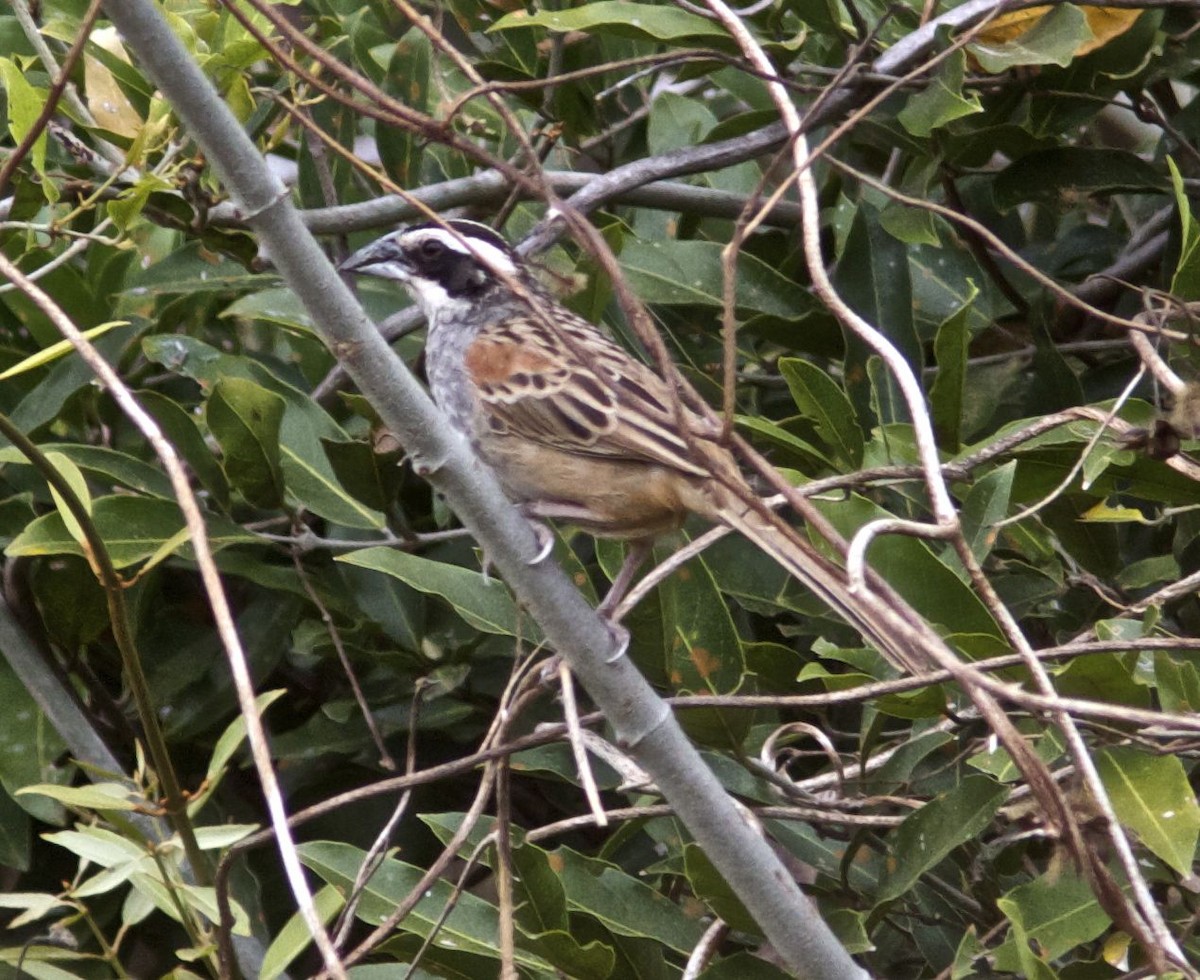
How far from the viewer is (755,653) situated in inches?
115

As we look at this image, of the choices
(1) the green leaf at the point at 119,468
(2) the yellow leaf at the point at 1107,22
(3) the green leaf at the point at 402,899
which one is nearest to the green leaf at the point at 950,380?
(2) the yellow leaf at the point at 1107,22

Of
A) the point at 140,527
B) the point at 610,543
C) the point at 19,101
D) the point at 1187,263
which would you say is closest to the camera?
the point at 19,101

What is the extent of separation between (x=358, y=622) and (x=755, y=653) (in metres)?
0.76

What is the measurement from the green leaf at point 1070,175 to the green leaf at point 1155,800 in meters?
1.41

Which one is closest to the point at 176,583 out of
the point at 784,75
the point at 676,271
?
the point at 676,271

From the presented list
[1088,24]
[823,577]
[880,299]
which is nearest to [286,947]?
[823,577]

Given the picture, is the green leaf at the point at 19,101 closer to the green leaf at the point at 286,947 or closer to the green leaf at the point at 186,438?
the green leaf at the point at 186,438

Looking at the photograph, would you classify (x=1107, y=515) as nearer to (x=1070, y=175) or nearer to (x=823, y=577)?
(x=823, y=577)

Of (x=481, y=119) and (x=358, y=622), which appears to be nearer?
(x=358, y=622)

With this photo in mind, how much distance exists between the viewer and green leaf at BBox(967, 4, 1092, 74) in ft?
9.51

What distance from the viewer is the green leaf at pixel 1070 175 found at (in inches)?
132

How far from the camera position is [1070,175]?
11.1 ft

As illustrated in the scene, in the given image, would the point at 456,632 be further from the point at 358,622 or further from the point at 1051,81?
the point at 1051,81

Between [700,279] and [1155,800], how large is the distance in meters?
1.44
